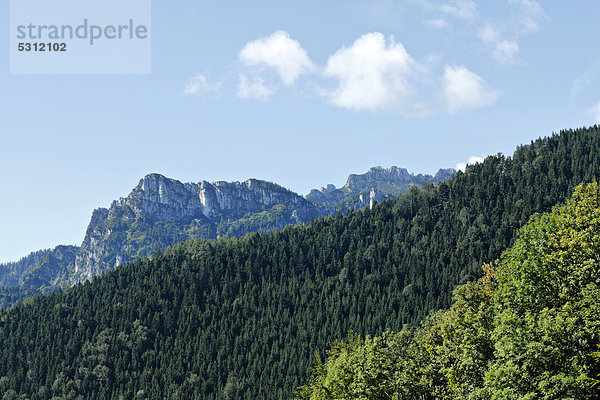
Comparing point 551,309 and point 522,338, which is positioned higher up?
point 551,309

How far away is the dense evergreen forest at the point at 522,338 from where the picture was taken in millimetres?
42594

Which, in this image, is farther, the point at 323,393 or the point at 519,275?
the point at 323,393

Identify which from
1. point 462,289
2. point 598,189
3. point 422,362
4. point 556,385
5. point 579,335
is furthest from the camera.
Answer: point 462,289

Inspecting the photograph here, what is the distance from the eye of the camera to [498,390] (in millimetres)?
43250

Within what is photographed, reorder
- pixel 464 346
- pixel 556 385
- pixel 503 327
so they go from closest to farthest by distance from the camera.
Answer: pixel 556 385, pixel 503 327, pixel 464 346

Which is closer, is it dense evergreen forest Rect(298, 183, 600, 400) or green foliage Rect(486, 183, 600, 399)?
green foliage Rect(486, 183, 600, 399)

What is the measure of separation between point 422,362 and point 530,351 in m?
21.2

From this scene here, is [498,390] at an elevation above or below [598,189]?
below

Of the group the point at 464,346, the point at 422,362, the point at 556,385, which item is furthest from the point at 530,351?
the point at 422,362

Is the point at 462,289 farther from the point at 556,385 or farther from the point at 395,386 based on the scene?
the point at 556,385

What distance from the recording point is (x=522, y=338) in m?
43.7

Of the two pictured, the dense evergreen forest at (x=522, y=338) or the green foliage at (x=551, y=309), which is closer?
the green foliage at (x=551, y=309)

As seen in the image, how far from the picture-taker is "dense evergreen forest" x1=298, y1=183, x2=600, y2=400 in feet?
140

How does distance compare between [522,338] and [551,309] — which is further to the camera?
[551,309]
